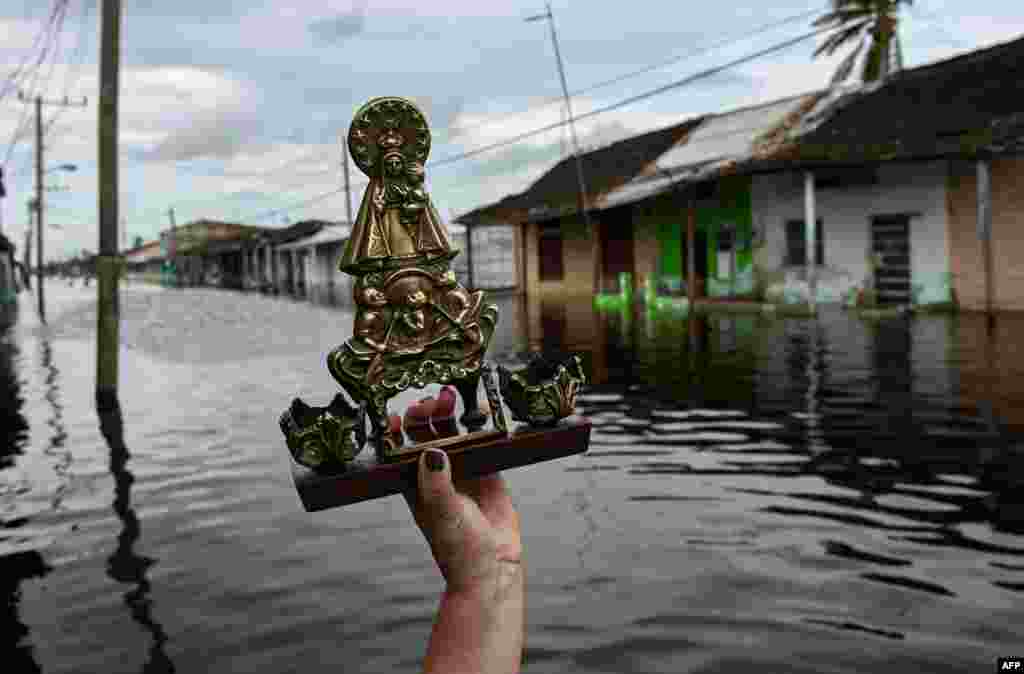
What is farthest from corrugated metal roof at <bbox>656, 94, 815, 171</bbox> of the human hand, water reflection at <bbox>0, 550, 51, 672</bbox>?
the human hand

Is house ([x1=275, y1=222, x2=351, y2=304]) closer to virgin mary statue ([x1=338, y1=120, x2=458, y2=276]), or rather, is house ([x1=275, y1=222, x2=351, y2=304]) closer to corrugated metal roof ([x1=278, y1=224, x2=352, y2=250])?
corrugated metal roof ([x1=278, y1=224, x2=352, y2=250])

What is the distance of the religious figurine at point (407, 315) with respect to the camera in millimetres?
2826

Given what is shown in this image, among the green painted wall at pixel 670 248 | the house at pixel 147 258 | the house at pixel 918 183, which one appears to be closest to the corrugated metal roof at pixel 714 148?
the house at pixel 918 183

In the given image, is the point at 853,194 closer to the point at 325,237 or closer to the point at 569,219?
the point at 569,219

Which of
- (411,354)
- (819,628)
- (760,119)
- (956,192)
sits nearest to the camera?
(411,354)

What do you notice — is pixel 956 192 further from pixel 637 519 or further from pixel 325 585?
pixel 325 585

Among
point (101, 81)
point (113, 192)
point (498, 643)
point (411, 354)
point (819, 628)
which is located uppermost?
point (101, 81)

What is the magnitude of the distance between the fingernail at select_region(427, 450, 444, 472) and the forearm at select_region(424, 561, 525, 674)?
0.28 meters

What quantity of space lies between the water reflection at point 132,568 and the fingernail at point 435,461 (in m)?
2.24

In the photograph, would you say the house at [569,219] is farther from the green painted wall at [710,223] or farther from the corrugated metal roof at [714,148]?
the green painted wall at [710,223]

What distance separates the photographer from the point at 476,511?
2.33 m

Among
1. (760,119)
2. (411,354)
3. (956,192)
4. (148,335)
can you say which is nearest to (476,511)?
(411,354)

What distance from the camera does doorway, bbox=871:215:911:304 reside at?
65.8 feet

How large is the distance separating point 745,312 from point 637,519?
635 inches
